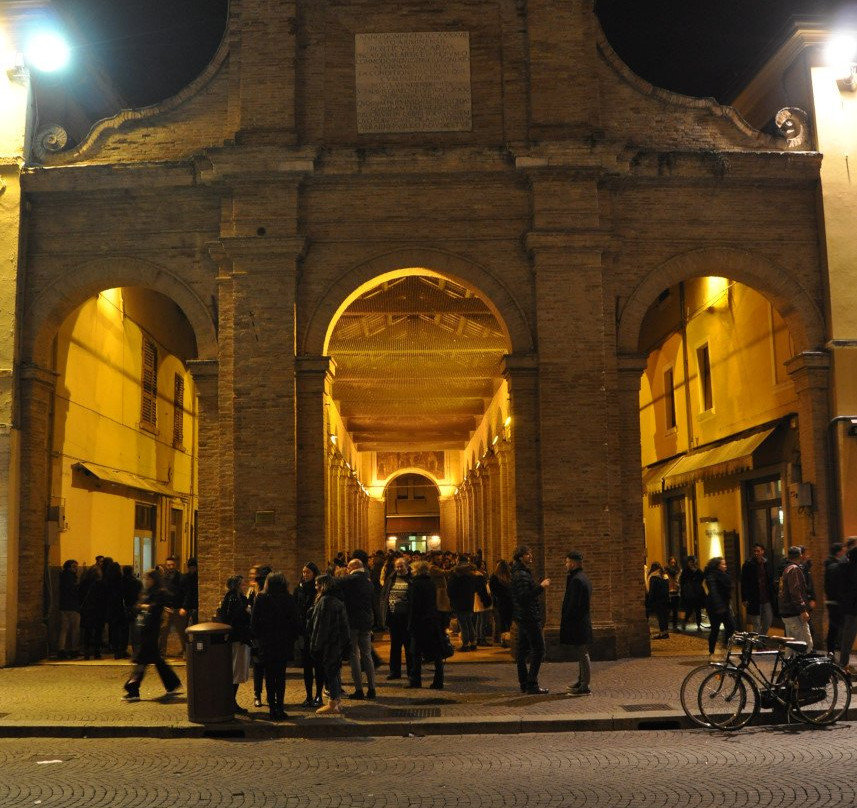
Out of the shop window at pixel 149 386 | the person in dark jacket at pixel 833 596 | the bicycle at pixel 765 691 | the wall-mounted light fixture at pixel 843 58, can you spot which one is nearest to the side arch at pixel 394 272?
the person in dark jacket at pixel 833 596

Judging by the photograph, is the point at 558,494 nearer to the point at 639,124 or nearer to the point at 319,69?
the point at 639,124

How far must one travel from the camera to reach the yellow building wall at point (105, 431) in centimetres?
1789

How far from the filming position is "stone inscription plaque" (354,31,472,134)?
1680 cm

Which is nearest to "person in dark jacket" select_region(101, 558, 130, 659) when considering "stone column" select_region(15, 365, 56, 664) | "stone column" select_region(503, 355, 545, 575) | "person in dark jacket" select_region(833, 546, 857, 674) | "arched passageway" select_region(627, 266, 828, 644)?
"stone column" select_region(15, 365, 56, 664)

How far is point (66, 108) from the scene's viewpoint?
19.8 metres

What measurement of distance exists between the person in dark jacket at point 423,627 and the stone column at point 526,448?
9.44 ft

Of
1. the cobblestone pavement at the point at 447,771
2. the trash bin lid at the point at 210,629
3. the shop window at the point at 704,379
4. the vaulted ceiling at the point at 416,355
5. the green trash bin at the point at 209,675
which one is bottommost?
the cobblestone pavement at the point at 447,771

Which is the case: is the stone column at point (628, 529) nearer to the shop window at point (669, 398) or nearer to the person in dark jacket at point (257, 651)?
the person in dark jacket at point (257, 651)

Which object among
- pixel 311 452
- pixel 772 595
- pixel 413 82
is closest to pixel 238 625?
pixel 311 452

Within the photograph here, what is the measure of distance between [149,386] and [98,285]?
7.75 meters

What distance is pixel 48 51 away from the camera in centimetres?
1664

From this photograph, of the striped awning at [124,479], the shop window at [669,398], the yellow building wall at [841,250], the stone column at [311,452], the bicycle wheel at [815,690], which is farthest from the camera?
the shop window at [669,398]

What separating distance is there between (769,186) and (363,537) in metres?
30.4

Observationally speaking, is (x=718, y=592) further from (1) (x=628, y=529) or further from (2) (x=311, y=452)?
(2) (x=311, y=452)
